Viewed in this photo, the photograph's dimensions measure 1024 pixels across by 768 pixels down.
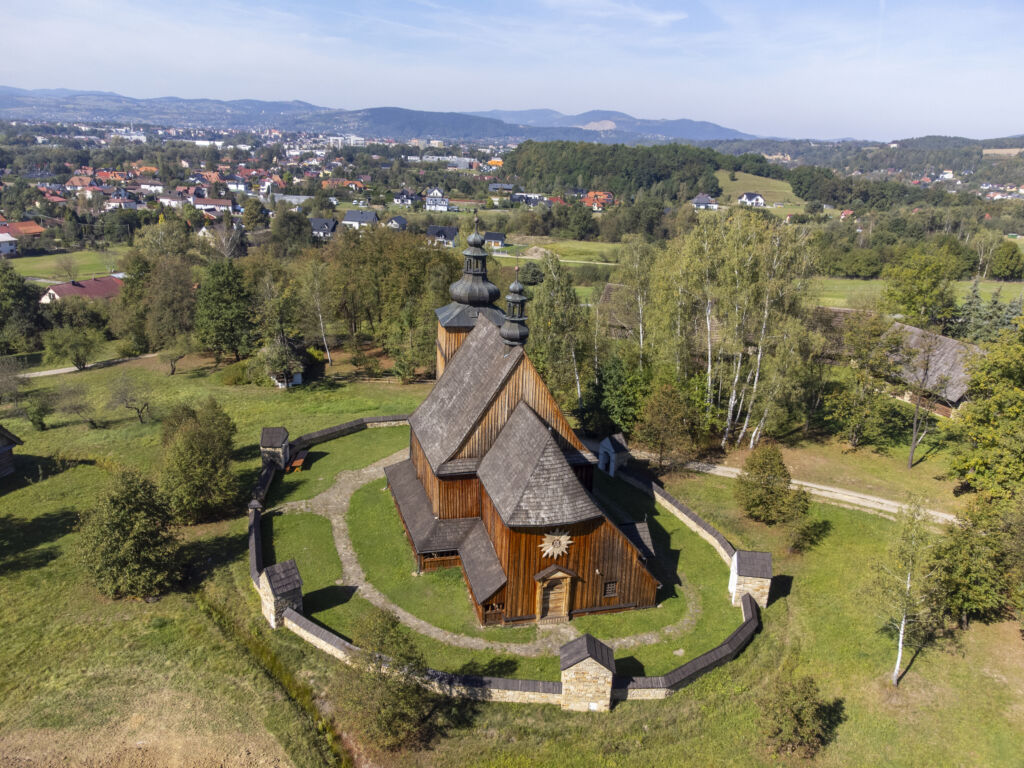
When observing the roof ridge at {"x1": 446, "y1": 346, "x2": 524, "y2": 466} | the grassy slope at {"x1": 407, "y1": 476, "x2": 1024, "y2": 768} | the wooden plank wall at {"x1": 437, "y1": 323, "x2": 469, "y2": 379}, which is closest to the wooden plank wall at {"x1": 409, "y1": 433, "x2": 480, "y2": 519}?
the roof ridge at {"x1": 446, "y1": 346, "x2": 524, "y2": 466}

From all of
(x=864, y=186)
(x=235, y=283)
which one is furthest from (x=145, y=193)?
(x=864, y=186)

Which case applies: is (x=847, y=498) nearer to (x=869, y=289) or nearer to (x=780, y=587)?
(x=780, y=587)

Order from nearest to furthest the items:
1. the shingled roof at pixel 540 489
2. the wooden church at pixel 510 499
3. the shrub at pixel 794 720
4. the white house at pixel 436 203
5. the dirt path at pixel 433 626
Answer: the shrub at pixel 794 720 < the shingled roof at pixel 540 489 < the dirt path at pixel 433 626 < the wooden church at pixel 510 499 < the white house at pixel 436 203

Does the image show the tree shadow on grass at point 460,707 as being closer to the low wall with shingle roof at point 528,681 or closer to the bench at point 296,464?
the low wall with shingle roof at point 528,681

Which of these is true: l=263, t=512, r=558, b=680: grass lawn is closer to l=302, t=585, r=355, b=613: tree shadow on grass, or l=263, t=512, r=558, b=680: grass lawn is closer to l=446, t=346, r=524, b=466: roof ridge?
l=302, t=585, r=355, b=613: tree shadow on grass

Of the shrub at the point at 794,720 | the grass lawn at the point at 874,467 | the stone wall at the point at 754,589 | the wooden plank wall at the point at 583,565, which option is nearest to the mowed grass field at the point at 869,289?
the grass lawn at the point at 874,467
